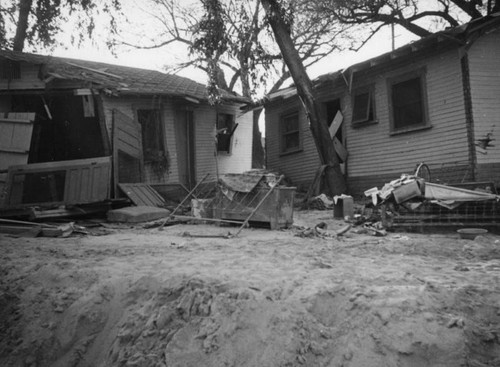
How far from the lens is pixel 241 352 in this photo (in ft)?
7.80

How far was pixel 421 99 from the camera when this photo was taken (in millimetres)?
9172

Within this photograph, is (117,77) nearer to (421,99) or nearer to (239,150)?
(239,150)

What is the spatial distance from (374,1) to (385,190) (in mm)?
11386

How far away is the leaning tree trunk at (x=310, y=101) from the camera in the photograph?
1007 centimetres

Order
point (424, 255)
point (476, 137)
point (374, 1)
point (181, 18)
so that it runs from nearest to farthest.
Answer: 1. point (424, 255)
2. point (476, 137)
3. point (374, 1)
4. point (181, 18)

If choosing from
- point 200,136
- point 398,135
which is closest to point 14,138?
point 200,136

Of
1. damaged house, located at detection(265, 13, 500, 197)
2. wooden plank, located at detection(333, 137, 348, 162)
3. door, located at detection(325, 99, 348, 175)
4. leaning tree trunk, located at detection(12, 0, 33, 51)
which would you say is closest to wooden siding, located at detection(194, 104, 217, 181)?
damaged house, located at detection(265, 13, 500, 197)

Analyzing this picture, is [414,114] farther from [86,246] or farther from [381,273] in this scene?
[86,246]

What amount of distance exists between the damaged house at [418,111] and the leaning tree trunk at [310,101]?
983 millimetres

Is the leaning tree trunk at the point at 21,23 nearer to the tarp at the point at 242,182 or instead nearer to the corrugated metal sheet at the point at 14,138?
the corrugated metal sheet at the point at 14,138

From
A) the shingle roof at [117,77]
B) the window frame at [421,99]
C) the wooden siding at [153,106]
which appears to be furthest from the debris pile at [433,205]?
the wooden siding at [153,106]

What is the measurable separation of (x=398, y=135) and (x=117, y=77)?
333 inches

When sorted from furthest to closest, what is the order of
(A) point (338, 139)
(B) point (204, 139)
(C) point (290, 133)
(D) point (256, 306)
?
(C) point (290, 133)
(B) point (204, 139)
(A) point (338, 139)
(D) point (256, 306)

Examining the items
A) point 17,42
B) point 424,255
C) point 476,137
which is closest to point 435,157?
point 476,137
